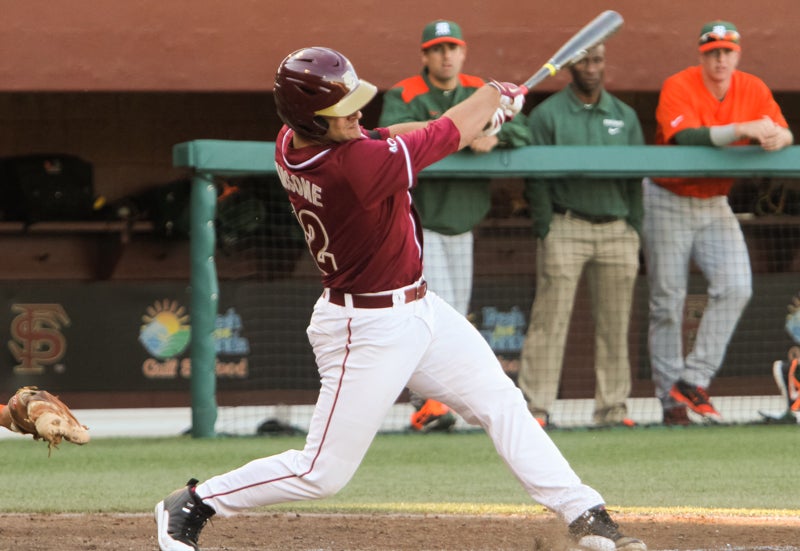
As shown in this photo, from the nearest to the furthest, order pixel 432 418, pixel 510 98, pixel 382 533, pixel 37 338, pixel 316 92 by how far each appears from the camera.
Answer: pixel 316 92 → pixel 510 98 → pixel 382 533 → pixel 432 418 → pixel 37 338

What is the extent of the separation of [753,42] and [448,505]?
5468mm

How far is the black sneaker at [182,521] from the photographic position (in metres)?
4.52

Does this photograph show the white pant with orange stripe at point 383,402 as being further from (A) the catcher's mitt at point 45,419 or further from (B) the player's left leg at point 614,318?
(B) the player's left leg at point 614,318

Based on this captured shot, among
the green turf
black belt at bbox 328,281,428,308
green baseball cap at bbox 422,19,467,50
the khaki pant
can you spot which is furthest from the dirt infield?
green baseball cap at bbox 422,19,467,50

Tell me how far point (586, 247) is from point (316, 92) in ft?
14.1

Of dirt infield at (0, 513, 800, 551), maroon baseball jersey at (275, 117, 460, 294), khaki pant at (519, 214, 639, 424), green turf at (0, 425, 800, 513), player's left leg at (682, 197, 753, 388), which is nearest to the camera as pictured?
maroon baseball jersey at (275, 117, 460, 294)

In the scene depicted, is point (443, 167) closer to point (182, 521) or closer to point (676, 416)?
point (676, 416)

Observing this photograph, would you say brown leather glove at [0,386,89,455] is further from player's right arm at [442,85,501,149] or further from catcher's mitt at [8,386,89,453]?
player's right arm at [442,85,501,149]

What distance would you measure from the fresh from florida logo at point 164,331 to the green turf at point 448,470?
1.76 m

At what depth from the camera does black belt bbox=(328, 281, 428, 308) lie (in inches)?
177

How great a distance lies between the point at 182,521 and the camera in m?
4.54

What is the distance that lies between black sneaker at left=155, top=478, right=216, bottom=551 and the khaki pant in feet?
13.3

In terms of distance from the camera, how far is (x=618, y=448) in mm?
7543

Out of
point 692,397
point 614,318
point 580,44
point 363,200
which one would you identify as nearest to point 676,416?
point 692,397
